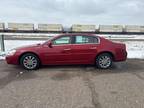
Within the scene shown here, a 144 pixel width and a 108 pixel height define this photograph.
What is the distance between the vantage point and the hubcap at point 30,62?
7.97m

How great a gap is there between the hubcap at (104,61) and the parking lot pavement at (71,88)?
0.99 feet

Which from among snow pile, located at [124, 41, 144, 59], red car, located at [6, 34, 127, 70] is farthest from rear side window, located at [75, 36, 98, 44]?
snow pile, located at [124, 41, 144, 59]

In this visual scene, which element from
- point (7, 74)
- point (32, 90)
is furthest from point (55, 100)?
point (7, 74)

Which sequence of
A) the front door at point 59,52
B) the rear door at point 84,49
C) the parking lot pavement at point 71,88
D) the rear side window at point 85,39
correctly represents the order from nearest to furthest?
1. the parking lot pavement at point 71,88
2. the front door at point 59,52
3. the rear door at point 84,49
4. the rear side window at point 85,39

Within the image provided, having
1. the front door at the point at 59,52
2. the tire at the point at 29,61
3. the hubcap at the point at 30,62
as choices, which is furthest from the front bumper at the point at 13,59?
the front door at the point at 59,52

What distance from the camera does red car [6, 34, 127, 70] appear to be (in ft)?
26.2

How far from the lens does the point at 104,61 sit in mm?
8250

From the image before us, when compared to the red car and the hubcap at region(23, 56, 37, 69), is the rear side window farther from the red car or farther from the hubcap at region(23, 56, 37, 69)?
the hubcap at region(23, 56, 37, 69)

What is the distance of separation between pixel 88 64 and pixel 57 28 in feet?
124

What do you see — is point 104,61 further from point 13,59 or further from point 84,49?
point 13,59

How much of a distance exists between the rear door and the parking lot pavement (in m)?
0.43

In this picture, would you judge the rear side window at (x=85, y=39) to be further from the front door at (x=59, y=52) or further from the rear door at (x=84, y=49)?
the front door at (x=59, y=52)

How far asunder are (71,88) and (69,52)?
285 cm

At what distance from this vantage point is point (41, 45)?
8.05 meters
